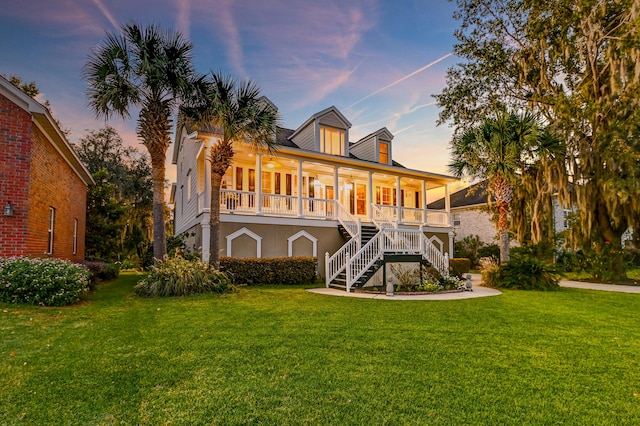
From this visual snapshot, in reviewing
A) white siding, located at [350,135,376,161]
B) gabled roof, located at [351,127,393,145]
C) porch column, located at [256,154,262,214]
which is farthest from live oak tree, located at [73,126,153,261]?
gabled roof, located at [351,127,393,145]

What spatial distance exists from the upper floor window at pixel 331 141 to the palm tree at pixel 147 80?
7507 millimetres

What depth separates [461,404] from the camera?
3047 mm

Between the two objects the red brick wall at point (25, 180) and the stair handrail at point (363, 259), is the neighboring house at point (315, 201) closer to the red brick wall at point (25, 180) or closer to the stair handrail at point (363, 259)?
the stair handrail at point (363, 259)

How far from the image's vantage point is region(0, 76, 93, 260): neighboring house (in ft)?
25.7

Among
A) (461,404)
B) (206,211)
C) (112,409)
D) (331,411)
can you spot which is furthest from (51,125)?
(461,404)

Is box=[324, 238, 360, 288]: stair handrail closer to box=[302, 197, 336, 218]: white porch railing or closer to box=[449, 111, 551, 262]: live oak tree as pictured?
box=[302, 197, 336, 218]: white porch railing

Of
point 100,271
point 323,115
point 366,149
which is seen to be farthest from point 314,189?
point 100,271

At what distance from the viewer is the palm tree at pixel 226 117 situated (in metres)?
10.5

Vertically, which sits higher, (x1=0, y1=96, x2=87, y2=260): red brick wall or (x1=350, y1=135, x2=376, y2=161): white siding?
(x1=350, y1=135, x2=376, y2=161): white siding

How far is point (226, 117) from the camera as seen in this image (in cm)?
1047

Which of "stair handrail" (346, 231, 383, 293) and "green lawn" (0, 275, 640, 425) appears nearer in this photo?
"green lawn" (0, 275, 640, 425)

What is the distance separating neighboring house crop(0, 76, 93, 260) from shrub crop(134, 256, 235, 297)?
8.93 ft

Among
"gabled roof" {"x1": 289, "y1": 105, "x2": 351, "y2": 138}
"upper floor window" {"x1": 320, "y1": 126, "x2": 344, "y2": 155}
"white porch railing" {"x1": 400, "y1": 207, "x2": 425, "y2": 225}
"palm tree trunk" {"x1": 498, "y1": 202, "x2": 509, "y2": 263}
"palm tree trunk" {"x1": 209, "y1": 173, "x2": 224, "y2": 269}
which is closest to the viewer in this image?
"palm tree trunk" {"x1": 209, "y1": 173, "x2": 224, "y2": 269}

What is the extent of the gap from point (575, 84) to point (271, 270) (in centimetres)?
1635
